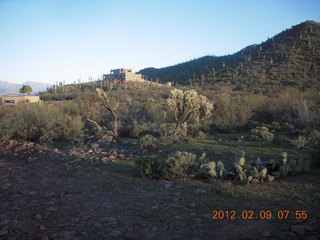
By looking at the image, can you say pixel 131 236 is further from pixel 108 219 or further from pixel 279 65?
pixel 279 65

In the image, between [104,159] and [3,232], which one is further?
[104,159]

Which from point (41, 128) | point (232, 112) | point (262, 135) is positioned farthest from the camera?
point (232, 112)

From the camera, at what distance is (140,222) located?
11.4 ft

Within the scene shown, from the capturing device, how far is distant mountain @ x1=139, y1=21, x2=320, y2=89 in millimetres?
31962

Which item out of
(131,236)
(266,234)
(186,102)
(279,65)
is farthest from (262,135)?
(279,65)

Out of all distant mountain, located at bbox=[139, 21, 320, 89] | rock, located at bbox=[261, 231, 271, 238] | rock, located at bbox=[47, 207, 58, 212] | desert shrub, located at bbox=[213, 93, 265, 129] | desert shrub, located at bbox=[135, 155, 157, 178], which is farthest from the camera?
distant mountain, located at bbox=[139, 21, 320, 89]

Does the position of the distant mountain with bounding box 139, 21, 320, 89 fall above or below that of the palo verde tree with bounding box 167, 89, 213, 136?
above

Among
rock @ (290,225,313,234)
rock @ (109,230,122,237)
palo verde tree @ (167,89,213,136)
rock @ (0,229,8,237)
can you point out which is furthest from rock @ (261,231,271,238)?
palo verde tree @ (167,89,213,136)

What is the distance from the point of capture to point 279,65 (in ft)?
119

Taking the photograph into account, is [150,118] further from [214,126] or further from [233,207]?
[233,207]

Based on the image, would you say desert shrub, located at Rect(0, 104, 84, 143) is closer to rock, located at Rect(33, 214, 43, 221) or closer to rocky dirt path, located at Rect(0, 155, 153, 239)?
rocky dirt path, located at Rect(0, 155, 153, 239)

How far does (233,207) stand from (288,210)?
82 cm

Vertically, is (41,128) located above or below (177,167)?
above

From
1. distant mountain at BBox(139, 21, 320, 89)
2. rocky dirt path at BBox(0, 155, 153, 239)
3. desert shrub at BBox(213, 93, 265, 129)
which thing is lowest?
rocky dirt path at BBox(0, 155, 153, 239)
